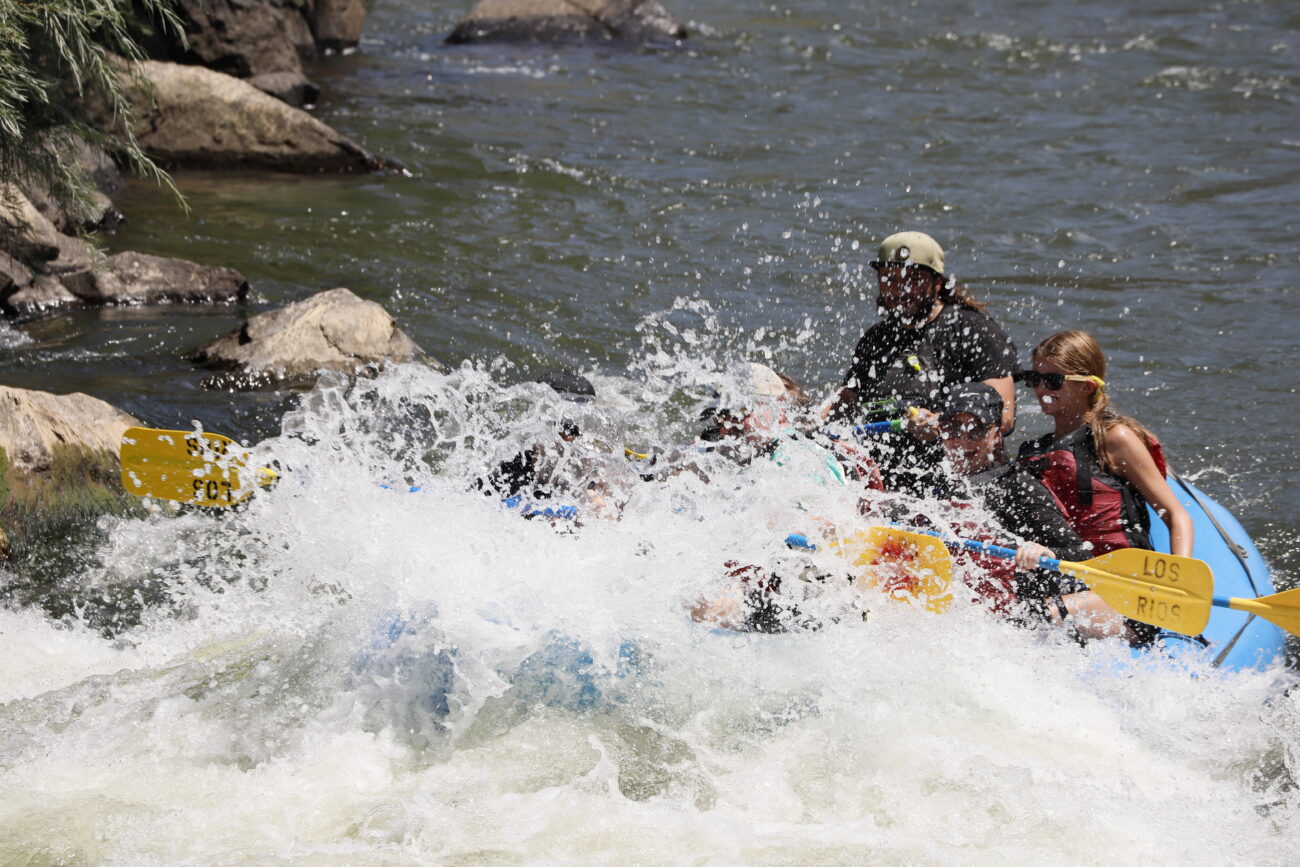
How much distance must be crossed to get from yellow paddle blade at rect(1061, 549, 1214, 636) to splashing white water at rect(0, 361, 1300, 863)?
0.26 meters

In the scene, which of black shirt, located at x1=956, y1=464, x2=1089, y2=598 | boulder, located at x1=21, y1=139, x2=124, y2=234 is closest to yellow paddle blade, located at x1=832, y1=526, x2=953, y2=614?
black shirt, located at x1=956, y1=464, x2=1089, y2=598

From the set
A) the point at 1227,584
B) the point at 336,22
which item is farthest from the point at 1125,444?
→ the point at 336,22

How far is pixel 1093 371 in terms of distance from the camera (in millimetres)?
4703

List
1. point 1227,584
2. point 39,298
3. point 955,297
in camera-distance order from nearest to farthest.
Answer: point 1227,584 → point 955,297 → point 39,298

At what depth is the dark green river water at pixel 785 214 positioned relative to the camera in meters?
7.66

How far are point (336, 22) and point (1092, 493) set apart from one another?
45.3ft

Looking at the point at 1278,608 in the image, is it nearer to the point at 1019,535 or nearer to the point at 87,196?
the point at 1019,535

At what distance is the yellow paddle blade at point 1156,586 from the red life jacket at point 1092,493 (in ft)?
1.03

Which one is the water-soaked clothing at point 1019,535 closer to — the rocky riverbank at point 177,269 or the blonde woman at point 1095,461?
the blonde woman at point 1095,461

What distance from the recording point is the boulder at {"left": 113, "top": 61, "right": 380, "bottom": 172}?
35.9ft

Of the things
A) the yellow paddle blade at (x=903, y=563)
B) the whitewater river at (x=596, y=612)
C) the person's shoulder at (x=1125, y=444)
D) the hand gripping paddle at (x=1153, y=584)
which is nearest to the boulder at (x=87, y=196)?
the whitewater river at (x=596, y=612)

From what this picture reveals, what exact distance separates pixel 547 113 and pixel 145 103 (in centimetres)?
420

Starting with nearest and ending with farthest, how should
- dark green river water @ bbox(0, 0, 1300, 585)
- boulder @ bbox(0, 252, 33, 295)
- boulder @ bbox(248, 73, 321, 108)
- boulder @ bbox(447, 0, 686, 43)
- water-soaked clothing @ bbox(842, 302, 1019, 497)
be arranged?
water-soaked clothing @ bbox(842, 302, 1019, 497) < dark green river water @ bbox(0, 0, 1300, 585) < boulder @ bbox(0, 252, 33, 295) < boulder @ bbox(248, 73, 321, 108) < boulder @ bbox(447, 0, 686, 43)

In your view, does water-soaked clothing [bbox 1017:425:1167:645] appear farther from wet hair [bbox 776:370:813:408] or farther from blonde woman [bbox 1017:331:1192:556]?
Answer: wet hair [bbox 776:370:813:408]
